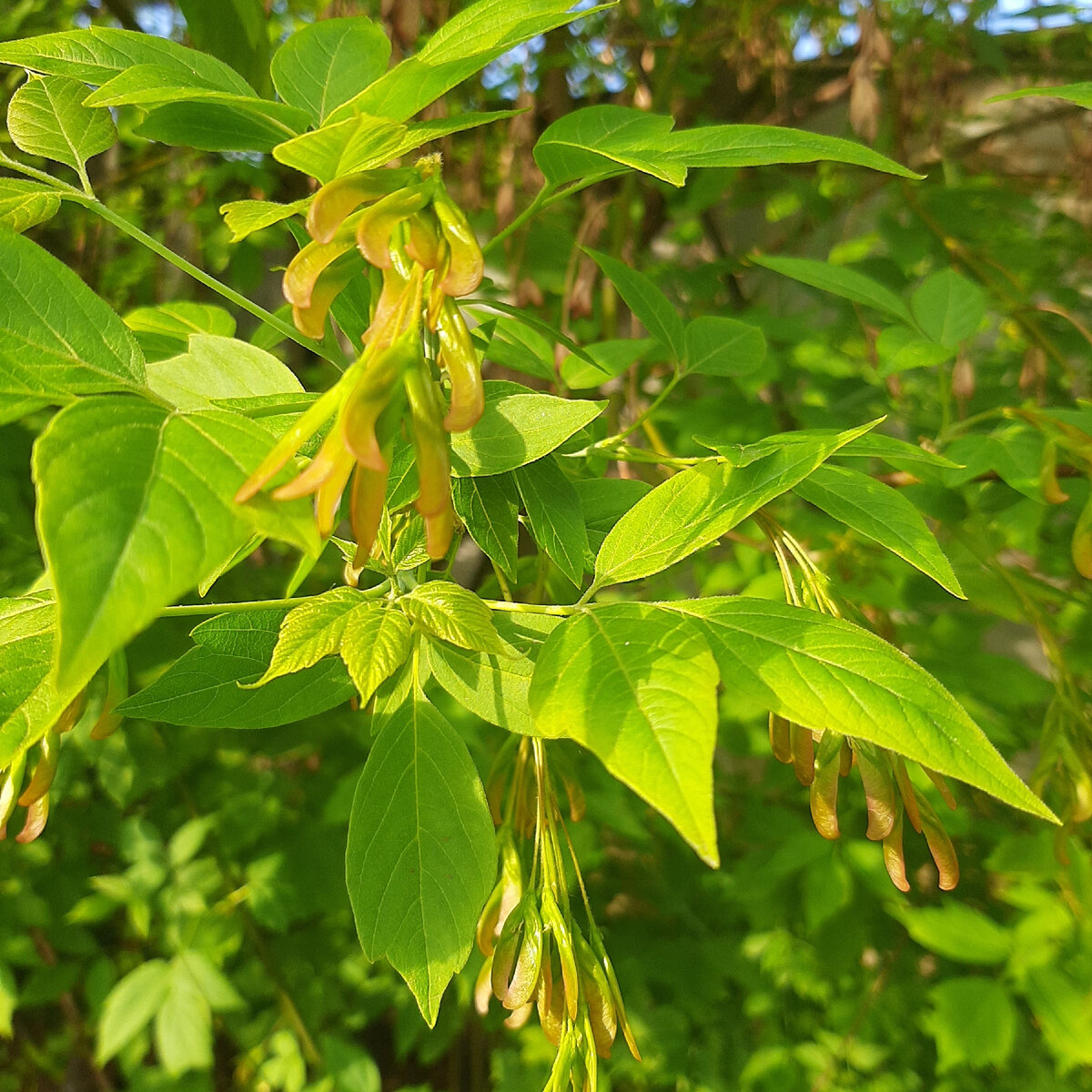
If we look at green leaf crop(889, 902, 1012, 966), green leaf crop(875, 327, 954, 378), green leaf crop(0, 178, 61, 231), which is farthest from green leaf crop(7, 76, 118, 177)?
green leaf crop(889, 902, 1012, 966)

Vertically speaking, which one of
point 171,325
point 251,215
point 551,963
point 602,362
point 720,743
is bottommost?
point 720,743

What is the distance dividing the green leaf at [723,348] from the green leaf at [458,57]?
0.98 ft

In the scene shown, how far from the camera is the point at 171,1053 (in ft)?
3.38

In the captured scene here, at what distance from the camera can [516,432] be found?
356 millimetres

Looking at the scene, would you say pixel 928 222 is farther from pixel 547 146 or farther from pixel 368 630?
pixel 368 630

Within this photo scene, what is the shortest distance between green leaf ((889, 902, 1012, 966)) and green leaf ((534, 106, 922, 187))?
3.04ft

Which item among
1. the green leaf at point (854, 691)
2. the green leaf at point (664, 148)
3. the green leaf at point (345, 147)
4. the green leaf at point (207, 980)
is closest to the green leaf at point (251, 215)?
the green leaf at point (345, 147)

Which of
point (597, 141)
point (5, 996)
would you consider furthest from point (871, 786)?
point (5, 996)

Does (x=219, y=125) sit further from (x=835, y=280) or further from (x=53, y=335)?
(x=835, y=280)

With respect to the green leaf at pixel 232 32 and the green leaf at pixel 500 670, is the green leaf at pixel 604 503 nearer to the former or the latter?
the green leaf at pixel 500 670

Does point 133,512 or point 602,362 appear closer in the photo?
point 133,512

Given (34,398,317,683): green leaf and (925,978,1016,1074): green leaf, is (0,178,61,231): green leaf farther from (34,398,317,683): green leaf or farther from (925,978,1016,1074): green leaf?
(925,978,1016,1074): green leaf

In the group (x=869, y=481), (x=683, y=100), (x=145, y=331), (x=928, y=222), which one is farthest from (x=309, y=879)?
(x=683, y=100)

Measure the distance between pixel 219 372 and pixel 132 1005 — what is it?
0.97 meters
